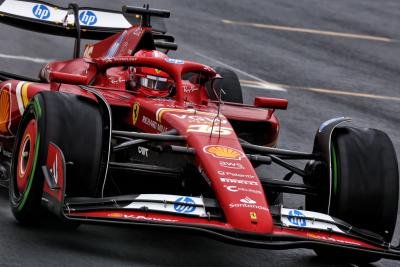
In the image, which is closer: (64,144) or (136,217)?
(136,217)

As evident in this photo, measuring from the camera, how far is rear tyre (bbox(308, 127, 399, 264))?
333 inches

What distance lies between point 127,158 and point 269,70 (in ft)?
29.5

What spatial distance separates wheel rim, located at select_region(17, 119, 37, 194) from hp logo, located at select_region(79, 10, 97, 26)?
406cm

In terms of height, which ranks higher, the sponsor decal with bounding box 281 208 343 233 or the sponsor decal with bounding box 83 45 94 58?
the sponsor decal with bounding box 83 45 94 58

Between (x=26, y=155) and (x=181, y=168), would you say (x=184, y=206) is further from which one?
(x=26, y=155)

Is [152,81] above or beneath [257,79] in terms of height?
above

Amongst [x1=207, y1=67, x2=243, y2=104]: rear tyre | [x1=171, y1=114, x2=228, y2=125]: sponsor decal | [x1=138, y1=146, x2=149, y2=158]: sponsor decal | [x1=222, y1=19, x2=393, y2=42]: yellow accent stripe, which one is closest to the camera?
[x1=171, y1=114, x2=228, y2=125]: sponsor decal

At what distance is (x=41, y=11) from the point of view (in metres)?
12.5

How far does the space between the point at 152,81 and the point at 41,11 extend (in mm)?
2757

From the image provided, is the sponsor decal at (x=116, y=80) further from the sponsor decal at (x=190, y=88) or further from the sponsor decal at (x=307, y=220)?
the sponsor decal at (x=307, y=220)

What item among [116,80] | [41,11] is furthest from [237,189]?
[41,11]

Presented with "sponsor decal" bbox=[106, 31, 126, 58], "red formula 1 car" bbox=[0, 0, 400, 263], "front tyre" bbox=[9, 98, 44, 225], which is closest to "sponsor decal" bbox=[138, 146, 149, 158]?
"red formula 1 car" bbox=[0, 0, 400, 263]

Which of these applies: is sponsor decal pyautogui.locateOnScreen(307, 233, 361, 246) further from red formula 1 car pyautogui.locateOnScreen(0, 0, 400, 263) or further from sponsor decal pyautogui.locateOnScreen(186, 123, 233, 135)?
sponsor decal pyautogui.locateOnScreen(186, 123, 233, 135)

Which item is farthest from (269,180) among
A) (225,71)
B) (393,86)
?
(393,86)
